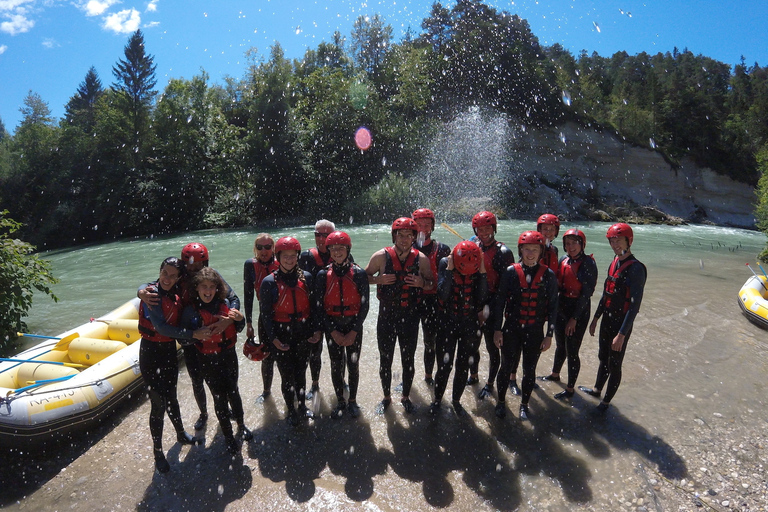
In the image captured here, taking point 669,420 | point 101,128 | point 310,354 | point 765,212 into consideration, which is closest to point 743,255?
point 765,212

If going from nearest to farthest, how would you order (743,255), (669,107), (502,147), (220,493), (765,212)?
(220,493), (765,212), (743,255), (502,147), (669,107)

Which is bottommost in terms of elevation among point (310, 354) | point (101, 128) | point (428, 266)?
point (310, 354)

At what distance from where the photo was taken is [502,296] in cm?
420

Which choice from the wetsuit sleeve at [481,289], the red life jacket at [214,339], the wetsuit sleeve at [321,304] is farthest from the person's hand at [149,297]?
the wetsuit sleeve at [481,289]

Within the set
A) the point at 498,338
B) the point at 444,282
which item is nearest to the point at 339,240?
the point at 444,282

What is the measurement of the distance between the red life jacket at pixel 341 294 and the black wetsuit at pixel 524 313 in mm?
1434

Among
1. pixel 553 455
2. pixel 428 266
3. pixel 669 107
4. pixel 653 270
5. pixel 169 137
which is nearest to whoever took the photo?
pixel 553 455

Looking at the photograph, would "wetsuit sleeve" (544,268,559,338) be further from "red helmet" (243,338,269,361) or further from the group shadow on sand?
"red helmet" (243,338,269,361)

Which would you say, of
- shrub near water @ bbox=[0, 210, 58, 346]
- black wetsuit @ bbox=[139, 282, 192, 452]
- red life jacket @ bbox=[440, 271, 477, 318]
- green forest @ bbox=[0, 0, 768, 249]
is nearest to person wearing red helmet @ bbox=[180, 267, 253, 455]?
black wetsuit @ bbox=[139, 282, 192, 452]

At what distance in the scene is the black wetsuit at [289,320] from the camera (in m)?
3.96

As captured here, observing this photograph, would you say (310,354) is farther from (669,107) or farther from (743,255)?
(669,107)

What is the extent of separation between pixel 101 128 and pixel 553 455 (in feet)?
124

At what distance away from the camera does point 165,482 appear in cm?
364

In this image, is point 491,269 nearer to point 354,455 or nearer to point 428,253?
point 428,253
